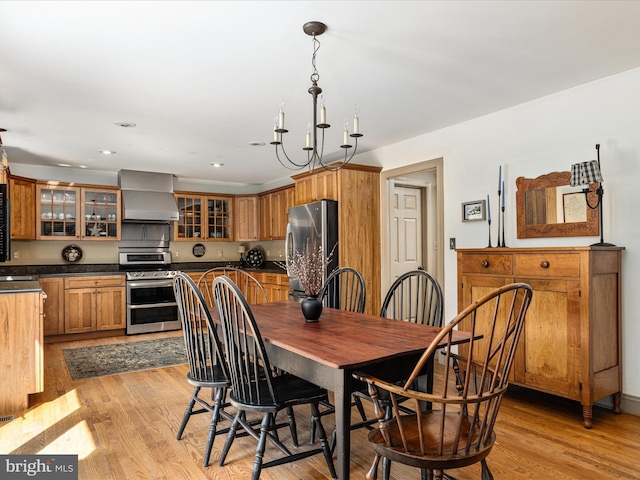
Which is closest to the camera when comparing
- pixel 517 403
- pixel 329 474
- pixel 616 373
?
pixel 329 474

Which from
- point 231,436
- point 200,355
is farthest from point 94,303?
point 231,436

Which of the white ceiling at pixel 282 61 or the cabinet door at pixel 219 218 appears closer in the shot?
the white ceiling at pixel 282 61

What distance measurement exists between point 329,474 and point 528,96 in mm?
3170

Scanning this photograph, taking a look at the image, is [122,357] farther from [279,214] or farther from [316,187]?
[279,214]

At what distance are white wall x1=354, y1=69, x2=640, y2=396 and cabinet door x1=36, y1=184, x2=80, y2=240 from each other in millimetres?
4961

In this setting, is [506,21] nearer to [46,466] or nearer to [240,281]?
[46,466]

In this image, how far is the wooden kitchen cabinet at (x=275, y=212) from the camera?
680 cm

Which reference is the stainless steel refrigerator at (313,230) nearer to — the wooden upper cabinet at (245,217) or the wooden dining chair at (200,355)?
the wooden upper cabinet at (245,217)

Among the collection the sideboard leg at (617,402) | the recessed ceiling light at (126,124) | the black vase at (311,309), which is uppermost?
the recessed ceiling light at (126,124)

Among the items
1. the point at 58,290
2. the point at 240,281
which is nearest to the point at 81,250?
the point at 58,290

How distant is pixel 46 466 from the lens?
2404 mm

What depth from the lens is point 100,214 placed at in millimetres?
6543

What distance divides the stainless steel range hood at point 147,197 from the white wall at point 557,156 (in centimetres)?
403

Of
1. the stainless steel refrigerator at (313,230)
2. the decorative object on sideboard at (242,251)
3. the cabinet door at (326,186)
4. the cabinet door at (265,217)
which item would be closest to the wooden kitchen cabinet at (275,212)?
the cabinet door at (265,217)
